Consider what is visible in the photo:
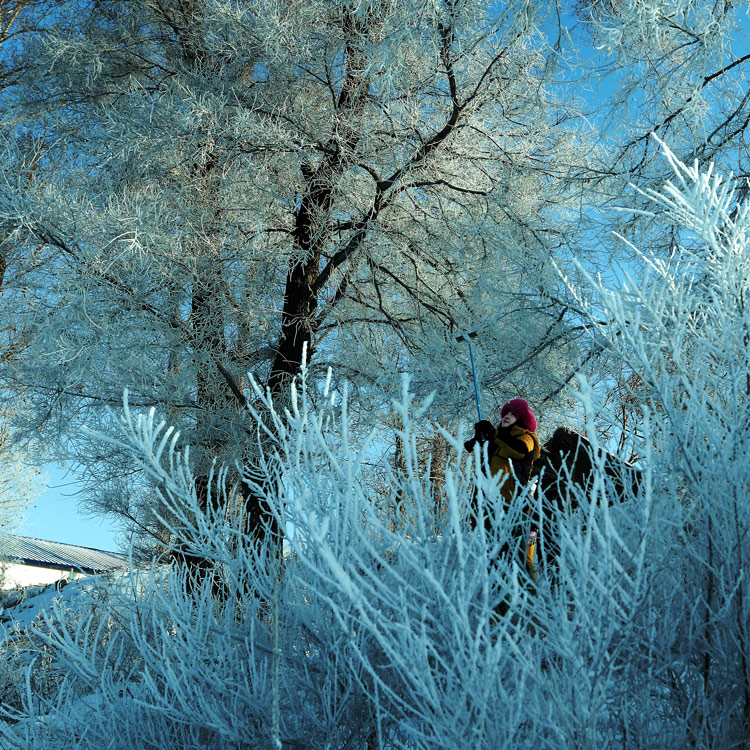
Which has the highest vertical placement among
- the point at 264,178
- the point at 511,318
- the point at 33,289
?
the point at 264,178

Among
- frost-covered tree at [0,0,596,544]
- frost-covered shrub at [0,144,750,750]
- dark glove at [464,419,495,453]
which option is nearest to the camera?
frost-covered shrub at [0,144,750,750]

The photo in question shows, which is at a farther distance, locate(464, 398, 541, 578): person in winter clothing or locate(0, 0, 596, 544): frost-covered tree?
locate(0, 0, 596, 544): frost-covered tree

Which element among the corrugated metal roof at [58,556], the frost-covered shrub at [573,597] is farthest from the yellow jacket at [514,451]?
the corrugated metal roof at [58,556]

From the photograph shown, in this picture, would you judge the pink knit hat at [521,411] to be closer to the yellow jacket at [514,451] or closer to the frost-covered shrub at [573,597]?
the yellow jacket at [514,451]

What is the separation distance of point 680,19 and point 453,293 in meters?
4.50

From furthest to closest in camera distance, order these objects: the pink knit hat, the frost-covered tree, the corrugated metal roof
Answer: the corrugated metal roof < the frost-covered tree < the pink knit hat

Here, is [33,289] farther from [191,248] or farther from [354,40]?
[354,40]

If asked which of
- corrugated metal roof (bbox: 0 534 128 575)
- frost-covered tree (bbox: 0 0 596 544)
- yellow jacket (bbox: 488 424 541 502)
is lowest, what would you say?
corrugated metal roof (bbox: 0 534 128 575)

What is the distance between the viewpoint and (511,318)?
22.6ft

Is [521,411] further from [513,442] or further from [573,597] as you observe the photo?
[573,597]

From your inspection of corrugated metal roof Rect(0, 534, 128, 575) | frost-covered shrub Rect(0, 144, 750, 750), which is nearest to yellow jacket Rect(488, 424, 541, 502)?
frost-covered shrub Rect(0, 144, 750, 750)

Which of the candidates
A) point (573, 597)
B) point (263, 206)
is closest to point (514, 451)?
point (573, 597)

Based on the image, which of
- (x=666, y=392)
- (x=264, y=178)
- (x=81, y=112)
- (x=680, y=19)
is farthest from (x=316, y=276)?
(x=666, y=392)

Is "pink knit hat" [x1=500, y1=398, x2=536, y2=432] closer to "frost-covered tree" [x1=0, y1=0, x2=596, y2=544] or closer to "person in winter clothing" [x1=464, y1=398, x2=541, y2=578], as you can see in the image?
"person in winter clothing" [x1=464, y1=398, x2=541, y2=578]
